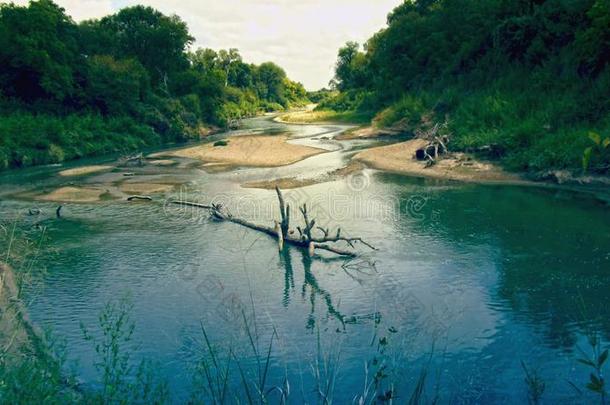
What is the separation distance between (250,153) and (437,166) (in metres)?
16.2

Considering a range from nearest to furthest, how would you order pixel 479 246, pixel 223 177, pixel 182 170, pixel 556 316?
pixel 556 316, pixel 479 246, pixel 223 177, pixel 182 170

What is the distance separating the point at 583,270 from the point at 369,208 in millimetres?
10208

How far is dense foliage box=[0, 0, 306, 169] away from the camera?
42.5 metres

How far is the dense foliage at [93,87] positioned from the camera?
42.5 meters

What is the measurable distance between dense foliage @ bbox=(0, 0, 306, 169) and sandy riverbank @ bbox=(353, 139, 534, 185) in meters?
23.2

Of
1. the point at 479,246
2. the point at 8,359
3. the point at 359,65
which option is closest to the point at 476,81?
the point at 479,246

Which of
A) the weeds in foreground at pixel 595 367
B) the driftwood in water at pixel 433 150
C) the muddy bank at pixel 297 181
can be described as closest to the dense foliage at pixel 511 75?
the driftwood in water at pixel 433 150

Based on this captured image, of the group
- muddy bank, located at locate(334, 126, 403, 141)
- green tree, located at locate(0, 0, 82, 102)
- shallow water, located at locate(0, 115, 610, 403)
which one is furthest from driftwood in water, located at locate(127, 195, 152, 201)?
muddy bank, located at locate(334, 126, 403, 141)

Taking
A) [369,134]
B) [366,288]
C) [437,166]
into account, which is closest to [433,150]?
[437,166]

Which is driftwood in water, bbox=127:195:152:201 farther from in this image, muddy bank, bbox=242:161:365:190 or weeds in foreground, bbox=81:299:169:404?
weeds in foreground, bbox=81:299:169:404

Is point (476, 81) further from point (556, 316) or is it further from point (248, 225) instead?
point (556, 316)

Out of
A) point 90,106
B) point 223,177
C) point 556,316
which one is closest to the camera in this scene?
point 556,316

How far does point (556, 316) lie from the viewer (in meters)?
13.1

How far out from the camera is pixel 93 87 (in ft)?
166
